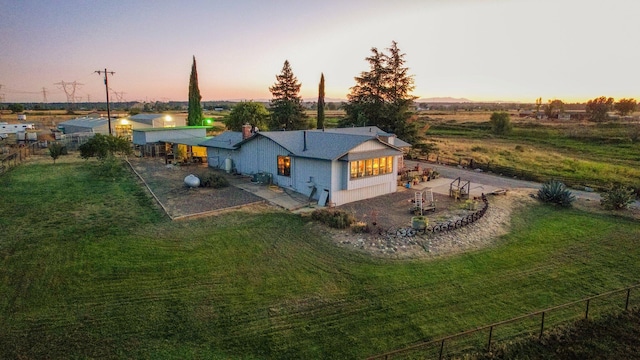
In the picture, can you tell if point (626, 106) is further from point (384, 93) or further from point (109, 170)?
point (109, 170)

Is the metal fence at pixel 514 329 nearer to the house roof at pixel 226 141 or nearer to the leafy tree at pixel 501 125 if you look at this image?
the house roof at pixel 226 141

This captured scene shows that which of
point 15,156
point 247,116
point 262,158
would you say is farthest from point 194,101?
point 262,158

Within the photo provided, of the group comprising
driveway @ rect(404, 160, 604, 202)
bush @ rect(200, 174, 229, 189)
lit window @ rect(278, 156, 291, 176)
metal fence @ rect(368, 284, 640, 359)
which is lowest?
metal fence @ rect(368, 284, 640, 359)

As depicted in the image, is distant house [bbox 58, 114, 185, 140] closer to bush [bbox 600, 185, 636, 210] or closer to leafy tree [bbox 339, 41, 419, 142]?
leafy tree [bbox 339, 41, 419, 142]

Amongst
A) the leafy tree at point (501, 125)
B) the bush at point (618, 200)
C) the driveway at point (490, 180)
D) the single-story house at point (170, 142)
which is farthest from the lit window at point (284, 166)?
the leafy tree at point (501, 125)

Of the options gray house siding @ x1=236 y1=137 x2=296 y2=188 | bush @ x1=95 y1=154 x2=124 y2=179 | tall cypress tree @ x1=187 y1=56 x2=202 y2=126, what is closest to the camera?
gray house siding @ x1=236 y1=137 x2=296 y2=188

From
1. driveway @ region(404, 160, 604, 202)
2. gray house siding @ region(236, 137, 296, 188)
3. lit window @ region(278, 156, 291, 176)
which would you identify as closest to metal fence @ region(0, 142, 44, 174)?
gray house siding @ region(236, 137, 296, 188)

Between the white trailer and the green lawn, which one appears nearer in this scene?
the green lawn
